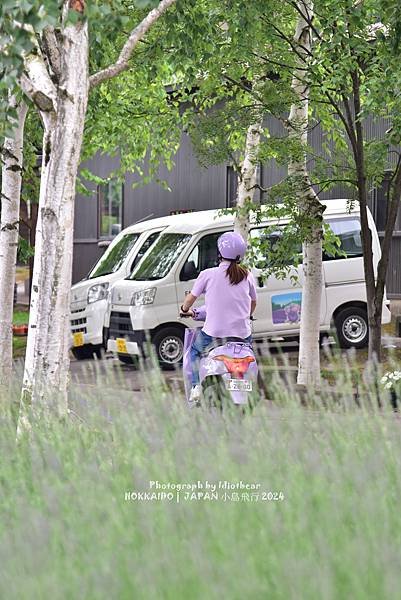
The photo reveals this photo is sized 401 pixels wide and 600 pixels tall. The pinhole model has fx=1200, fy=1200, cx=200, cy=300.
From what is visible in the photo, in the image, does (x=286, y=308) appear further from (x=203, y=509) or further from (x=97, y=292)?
(x=203, y=509)

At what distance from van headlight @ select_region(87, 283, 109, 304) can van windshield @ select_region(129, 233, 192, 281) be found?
0.93 meters

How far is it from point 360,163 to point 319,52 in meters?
1.76

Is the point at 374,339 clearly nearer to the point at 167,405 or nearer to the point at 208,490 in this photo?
the point at 167,405

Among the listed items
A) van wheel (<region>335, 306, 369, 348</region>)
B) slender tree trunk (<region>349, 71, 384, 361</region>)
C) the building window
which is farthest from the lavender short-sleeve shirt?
the building window

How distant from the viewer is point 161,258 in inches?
757

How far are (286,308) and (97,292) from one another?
3.30 metres

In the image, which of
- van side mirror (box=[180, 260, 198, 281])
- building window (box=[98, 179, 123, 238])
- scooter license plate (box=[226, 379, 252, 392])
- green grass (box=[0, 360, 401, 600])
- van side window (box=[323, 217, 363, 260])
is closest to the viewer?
green grass (box=[0, 360, 401, 600])

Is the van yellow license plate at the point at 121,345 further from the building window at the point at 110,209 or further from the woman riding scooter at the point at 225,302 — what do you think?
the building window at the point at 110,209

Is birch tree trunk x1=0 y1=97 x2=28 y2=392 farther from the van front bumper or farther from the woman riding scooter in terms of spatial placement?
the van front bumper

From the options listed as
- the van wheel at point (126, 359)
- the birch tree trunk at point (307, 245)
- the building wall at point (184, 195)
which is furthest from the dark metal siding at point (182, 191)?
the birch tree trunk at point (307, 245)

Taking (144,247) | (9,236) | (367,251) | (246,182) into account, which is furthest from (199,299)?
(9,236)

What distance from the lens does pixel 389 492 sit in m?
4.39

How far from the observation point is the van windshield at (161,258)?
19.0m

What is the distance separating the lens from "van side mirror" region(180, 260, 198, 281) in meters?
18.9
